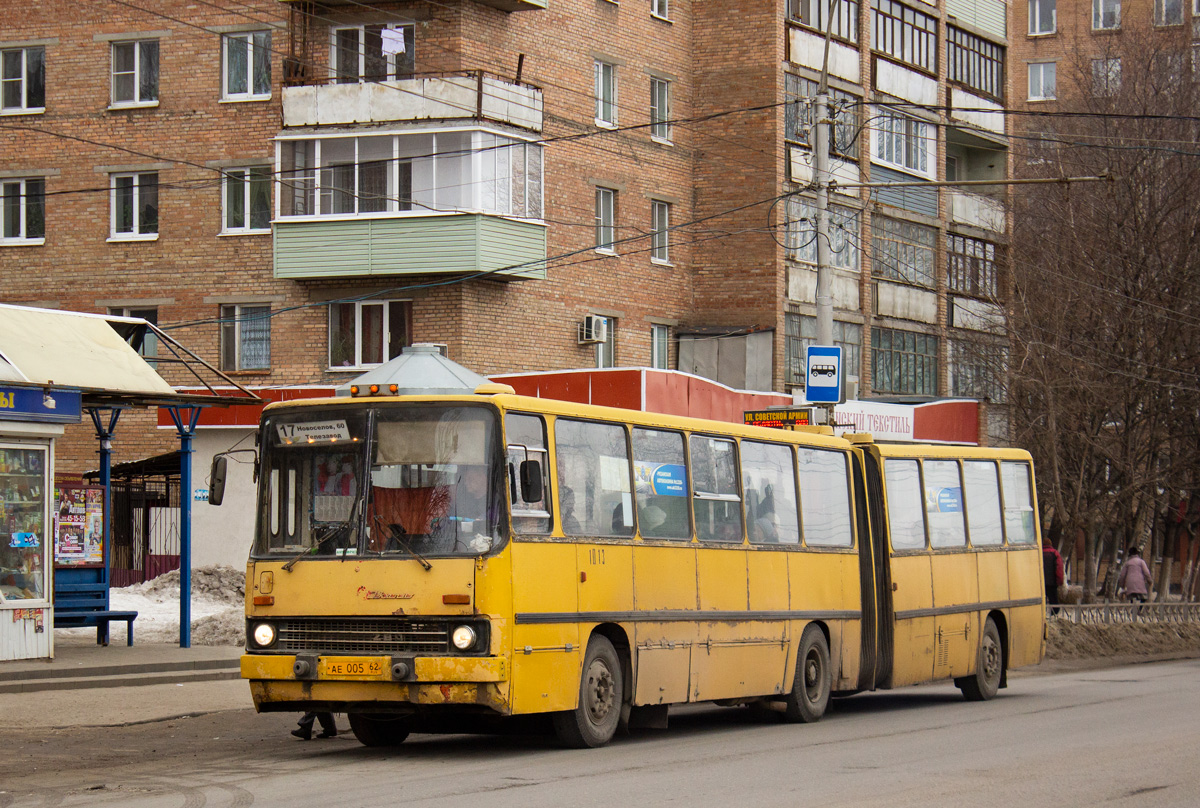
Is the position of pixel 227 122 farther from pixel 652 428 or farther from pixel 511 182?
pixel 652 428

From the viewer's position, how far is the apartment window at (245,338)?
35000 millimetres

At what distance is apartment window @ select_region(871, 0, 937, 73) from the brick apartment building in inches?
28.7

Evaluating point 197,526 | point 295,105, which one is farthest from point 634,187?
point 197,526

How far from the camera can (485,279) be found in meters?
33.5

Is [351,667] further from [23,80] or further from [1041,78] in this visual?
[1041,78]

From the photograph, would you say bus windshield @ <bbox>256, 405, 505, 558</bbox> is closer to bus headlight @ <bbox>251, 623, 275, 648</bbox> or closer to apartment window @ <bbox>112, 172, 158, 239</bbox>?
bus headlight @ <bbox>251, 623, 275, 648</bbox>

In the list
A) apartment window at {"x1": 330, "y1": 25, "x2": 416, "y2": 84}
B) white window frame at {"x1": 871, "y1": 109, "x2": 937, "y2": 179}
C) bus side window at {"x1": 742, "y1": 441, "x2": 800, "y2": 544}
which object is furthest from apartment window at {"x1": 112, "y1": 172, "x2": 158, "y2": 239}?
bus side window at {"x1": 742, "y1": 441, "x2": 800, "y2": 544}

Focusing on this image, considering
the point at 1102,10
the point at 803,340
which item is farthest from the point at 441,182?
the point at 1102,10

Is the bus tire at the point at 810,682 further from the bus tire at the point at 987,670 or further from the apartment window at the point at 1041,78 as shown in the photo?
the apartment window at the point at 1041,78

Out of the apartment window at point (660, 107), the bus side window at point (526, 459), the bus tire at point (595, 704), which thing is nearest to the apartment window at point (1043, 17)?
the apartment window at point (660, 107)

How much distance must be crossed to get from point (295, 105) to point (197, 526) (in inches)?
347

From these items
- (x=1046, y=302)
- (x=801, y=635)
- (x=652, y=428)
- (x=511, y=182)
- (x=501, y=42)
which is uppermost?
(x=501, y=42)

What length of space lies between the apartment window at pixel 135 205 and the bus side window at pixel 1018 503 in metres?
21.6

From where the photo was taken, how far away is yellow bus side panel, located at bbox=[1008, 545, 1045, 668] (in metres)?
19.5
